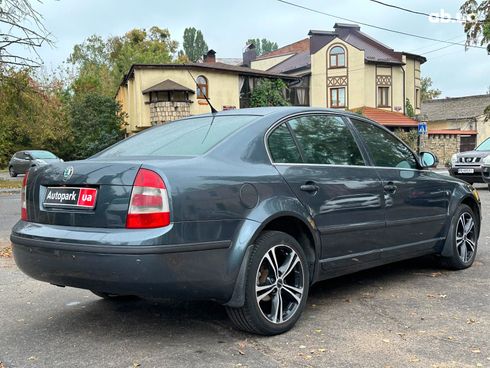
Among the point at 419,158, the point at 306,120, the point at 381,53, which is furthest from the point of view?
the point at 381,53

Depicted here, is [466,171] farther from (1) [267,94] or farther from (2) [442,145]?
(2) [442,145]

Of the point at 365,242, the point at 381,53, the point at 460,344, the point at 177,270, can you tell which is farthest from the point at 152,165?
the point at 381,53

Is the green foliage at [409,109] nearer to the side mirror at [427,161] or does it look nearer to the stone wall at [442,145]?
the stone wall at [442,145]

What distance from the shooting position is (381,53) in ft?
141

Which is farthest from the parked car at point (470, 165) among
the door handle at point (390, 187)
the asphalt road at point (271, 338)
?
the door handle at point (390, 187)

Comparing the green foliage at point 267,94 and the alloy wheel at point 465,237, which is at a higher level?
the green foliage at point 267,94

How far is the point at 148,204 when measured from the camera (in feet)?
11.2

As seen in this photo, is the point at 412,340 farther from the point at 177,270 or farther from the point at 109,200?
the point at 109,200

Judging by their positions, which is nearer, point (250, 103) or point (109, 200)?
point (109, 200)

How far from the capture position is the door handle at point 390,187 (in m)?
4.86

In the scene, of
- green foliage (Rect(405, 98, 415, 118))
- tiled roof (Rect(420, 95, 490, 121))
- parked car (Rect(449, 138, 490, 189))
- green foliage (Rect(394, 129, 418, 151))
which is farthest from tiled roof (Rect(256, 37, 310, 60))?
parked car (Rect(449, 138, 490, 189))

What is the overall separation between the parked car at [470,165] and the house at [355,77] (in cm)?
2460

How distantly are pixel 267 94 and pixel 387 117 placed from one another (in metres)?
9.45

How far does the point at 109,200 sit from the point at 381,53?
1664 inches
